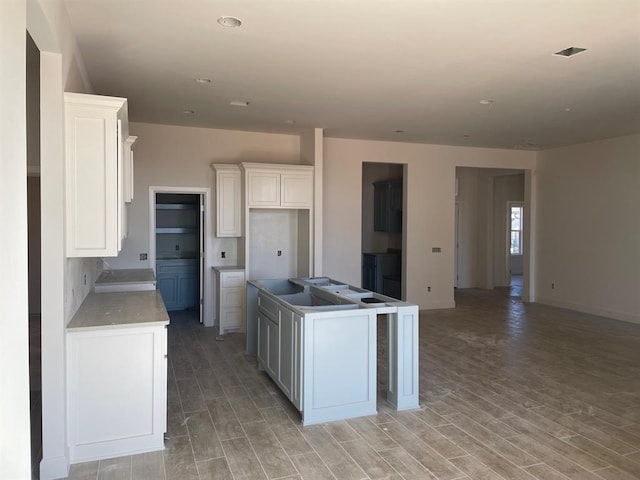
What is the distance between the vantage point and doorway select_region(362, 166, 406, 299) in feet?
30.3

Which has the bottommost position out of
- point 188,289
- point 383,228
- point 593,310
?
point 593,310

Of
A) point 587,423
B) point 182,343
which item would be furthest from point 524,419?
point 182,343

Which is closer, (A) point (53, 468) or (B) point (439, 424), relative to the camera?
(A) point (53, 468)

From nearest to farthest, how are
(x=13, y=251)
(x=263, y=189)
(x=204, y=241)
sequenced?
1. (x=13, y=251)
2. (x=263, y=189)
3. (x=204, y=241)

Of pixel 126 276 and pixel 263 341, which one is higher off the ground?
pixel 126 276

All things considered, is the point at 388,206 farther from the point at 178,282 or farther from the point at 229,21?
the point at 229,21

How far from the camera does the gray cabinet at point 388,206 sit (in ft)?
30.5

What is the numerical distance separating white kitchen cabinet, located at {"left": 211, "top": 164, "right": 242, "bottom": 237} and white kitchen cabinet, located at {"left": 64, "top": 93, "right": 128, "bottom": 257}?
356cm

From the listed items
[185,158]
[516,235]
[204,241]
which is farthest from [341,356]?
[516,235]

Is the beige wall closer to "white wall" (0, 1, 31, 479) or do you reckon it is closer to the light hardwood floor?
the light hardwood floor

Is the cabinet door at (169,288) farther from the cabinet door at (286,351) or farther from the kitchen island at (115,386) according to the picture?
the kitchen island at (115,386)

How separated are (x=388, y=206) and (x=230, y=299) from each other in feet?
13.6

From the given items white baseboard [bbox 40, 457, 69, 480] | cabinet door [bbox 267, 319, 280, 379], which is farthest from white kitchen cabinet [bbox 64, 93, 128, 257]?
cabinet door [bbox 267, 319, 280, 379]

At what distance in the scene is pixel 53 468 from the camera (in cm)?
290
